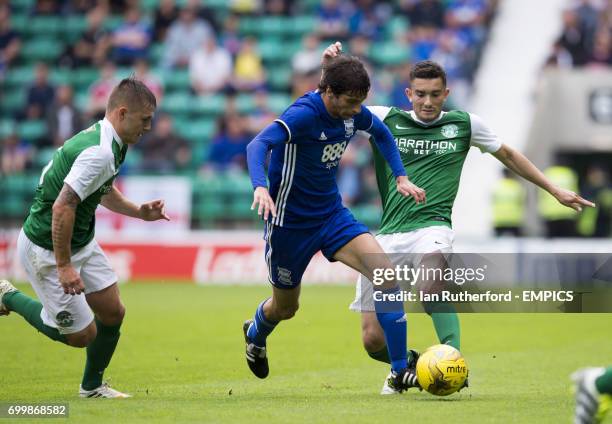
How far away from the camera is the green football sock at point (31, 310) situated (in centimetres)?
857

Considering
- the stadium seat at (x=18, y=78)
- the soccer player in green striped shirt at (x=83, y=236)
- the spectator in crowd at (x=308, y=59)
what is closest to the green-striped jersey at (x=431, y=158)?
the soccer player in green striped shirt at (x=83, y=236)

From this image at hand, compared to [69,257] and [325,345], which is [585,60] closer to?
[325,345]

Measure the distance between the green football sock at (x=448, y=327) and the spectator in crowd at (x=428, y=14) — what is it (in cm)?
1590

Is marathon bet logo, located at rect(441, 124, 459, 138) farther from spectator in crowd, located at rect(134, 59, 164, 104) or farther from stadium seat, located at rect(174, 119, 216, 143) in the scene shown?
spectator in crowd, located at rect(134, 59, 164, 104)

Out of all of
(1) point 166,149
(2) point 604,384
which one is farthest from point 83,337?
(1) point 166,149

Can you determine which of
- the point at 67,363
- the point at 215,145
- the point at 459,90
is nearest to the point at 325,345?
the point at 67,363

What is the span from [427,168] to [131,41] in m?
16.3

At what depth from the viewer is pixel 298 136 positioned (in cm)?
816

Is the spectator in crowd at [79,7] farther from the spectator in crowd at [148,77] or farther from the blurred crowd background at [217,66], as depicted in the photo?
the spectator in crowd at [148,77]

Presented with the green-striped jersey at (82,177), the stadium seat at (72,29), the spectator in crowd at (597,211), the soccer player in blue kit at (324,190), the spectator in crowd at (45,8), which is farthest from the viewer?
the spectator in crowd at (45,8)

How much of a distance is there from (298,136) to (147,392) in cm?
235

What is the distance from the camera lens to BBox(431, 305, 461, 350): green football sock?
8.60 metres

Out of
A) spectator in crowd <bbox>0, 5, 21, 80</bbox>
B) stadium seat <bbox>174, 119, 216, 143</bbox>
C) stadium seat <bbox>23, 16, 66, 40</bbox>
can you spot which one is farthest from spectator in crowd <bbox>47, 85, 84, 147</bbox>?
stadium seat <bbox>23, 16, 66, 40</bbox>

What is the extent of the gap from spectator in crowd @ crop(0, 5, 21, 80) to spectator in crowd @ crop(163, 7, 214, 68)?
337 cm
